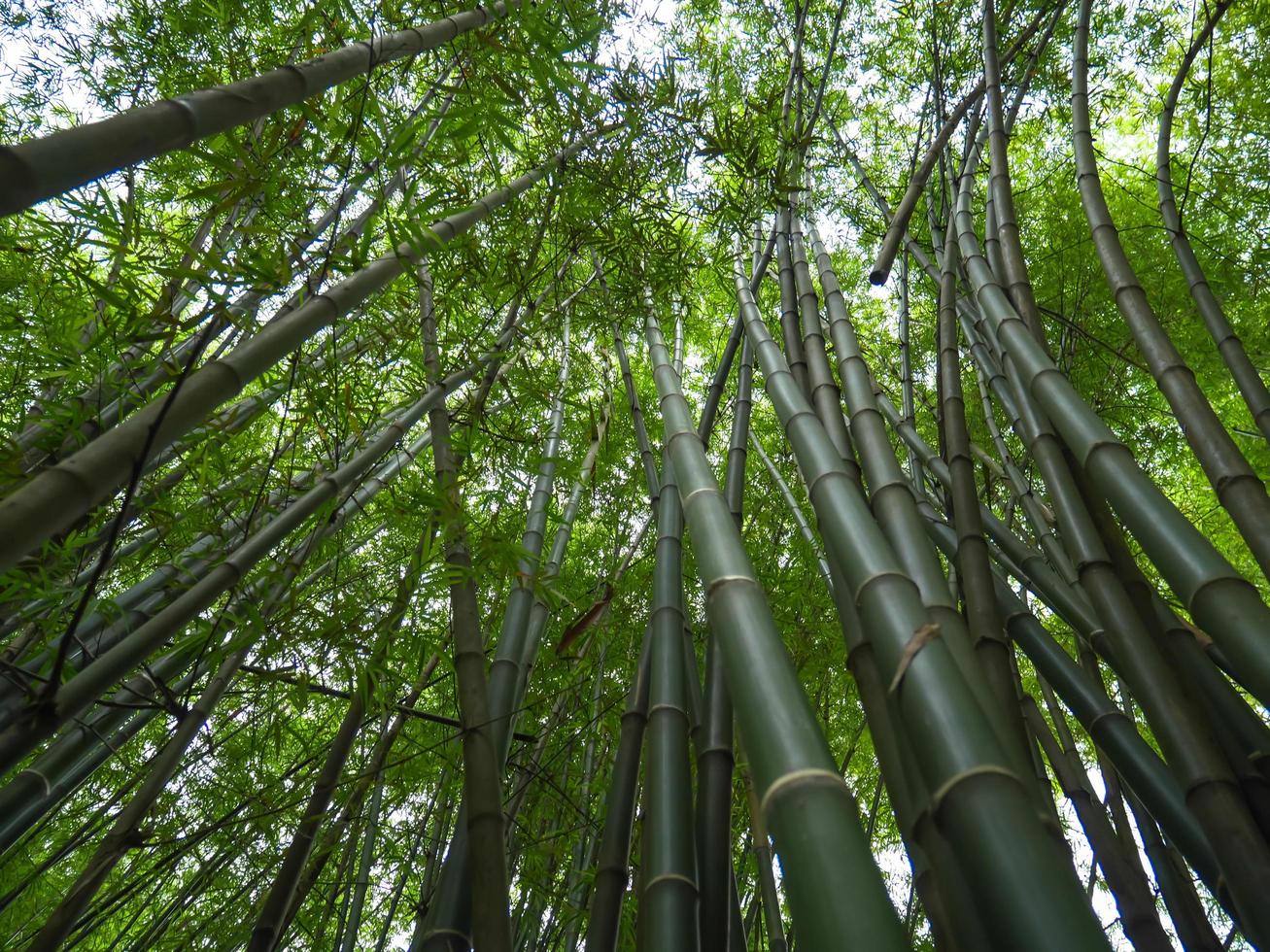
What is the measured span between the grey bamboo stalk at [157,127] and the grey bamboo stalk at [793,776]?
3.09 feet

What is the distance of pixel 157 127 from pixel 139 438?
1.31 ft

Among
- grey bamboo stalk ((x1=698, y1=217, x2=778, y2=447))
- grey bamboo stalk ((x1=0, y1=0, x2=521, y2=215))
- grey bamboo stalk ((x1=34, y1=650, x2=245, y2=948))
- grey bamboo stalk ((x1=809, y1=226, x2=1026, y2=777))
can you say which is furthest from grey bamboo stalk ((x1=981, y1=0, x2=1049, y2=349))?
grey bamboo stalk ((x1=34, y1=650, x2=245, y2=948))

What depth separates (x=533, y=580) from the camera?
1.94 m

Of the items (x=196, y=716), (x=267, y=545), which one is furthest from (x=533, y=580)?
(x=196, y=716)

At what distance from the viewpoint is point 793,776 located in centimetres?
89

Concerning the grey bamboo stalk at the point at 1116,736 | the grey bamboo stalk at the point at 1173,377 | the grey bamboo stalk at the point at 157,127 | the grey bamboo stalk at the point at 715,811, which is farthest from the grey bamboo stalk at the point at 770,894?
the grey bamboo stalk at the point at 157,127

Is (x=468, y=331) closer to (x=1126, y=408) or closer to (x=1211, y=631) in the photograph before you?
(x=1211, y=631)

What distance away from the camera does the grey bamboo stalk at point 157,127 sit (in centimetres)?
83

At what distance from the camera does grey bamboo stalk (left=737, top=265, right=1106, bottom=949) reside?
726 millimetres

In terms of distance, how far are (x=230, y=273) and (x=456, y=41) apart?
143 centimetres

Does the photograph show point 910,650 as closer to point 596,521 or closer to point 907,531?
point 907,531

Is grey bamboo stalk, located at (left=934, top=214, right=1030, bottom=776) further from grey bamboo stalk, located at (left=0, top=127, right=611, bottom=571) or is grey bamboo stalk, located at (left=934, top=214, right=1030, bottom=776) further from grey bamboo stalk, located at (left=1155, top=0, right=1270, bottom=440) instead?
grey bamboo stalk, located at (left=0, top=127, right=611, bottom=571)

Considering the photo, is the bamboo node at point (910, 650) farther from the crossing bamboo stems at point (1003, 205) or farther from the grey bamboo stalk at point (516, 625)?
the crossing bamboo stems at point (1003, 205)

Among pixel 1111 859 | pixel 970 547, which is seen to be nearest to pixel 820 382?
pixel 970 547
